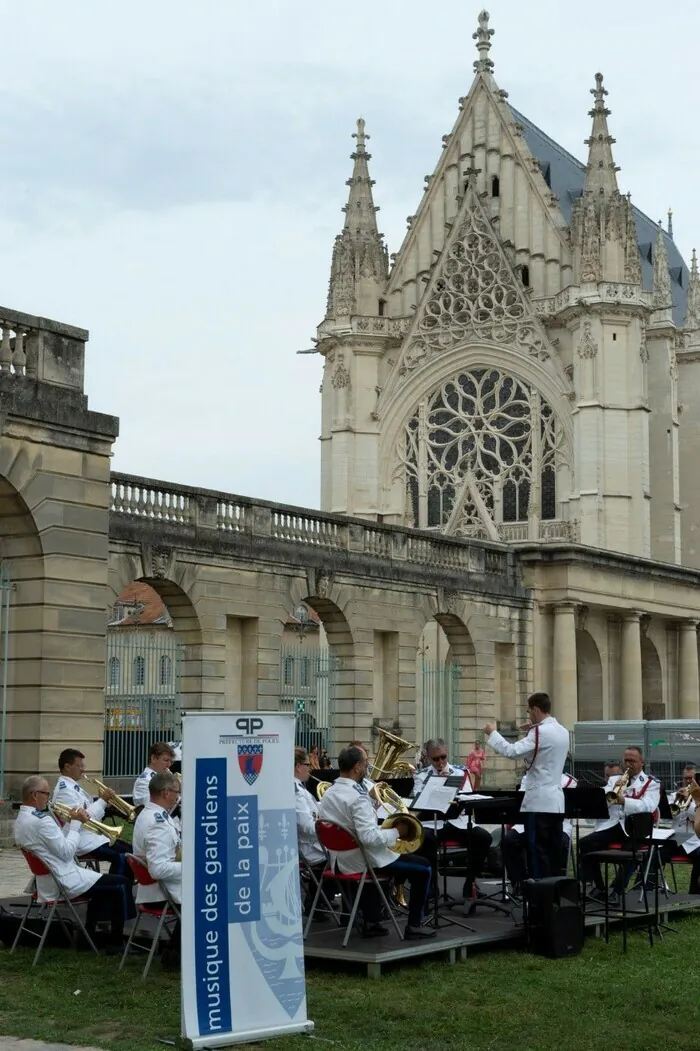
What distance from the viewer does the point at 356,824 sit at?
10.6 m

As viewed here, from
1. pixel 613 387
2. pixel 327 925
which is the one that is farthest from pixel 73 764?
pixel 613 387

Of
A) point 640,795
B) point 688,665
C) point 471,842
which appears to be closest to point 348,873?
point 471,842

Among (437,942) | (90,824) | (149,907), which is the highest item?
(90,824)

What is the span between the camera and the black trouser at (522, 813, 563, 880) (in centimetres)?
1252

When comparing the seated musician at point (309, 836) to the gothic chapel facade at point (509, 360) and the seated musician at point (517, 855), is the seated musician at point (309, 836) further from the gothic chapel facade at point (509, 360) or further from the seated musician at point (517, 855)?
the gothic chapel facade at point (509, 360)

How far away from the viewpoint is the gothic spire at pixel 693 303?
58.3 metres

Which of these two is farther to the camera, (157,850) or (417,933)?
(417,933)

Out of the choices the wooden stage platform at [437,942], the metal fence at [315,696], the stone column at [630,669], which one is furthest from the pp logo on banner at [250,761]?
the stone column at [630,669]

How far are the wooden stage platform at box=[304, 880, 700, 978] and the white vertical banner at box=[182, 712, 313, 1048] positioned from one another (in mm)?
1638

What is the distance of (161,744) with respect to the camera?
41.3 ft

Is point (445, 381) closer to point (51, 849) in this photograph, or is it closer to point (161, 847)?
point (51, 849)

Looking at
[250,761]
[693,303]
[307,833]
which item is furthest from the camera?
[693,303]

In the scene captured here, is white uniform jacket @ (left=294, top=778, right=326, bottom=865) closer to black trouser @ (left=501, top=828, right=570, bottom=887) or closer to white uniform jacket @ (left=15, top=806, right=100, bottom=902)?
white uniform jacket @ (left=15, top=806, right=100, bottom=902)

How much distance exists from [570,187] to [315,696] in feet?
118
